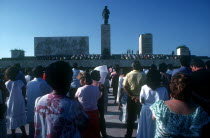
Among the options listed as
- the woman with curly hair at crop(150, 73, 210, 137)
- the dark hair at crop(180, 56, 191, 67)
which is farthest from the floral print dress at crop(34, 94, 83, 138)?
the dark hair at crop(180, 56, 191, 67)

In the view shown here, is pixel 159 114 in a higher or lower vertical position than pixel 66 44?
lower

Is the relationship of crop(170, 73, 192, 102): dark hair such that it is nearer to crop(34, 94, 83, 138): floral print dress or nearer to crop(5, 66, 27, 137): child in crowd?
crop(34, 94, 83, 138): floral print dress

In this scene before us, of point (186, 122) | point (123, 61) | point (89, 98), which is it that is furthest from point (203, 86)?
point (123, 61)

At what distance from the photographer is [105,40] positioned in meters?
26.9

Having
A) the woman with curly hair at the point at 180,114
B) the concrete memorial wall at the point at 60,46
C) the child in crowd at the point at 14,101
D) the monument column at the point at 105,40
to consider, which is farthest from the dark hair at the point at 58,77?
the concrete memorial wall at the point at 60,46

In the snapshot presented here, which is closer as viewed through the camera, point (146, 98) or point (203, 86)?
point (203, 86)

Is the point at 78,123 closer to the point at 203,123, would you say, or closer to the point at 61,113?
the point at 61,113

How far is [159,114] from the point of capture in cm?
187

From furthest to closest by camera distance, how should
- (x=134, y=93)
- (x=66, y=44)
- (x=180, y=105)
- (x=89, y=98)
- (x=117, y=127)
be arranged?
(x=66, y=44), (x=117, y=127), (x=134, y=93), (x=89, y=98), (x=180, y=105)

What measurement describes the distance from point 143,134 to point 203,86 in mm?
1211

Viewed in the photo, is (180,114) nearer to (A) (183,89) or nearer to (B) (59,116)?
(A) (183,89)

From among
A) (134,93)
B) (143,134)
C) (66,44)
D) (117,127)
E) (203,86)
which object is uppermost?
(66,44)

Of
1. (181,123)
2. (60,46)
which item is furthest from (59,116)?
(60,46)

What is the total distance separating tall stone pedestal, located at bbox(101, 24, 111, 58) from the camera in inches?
1052
